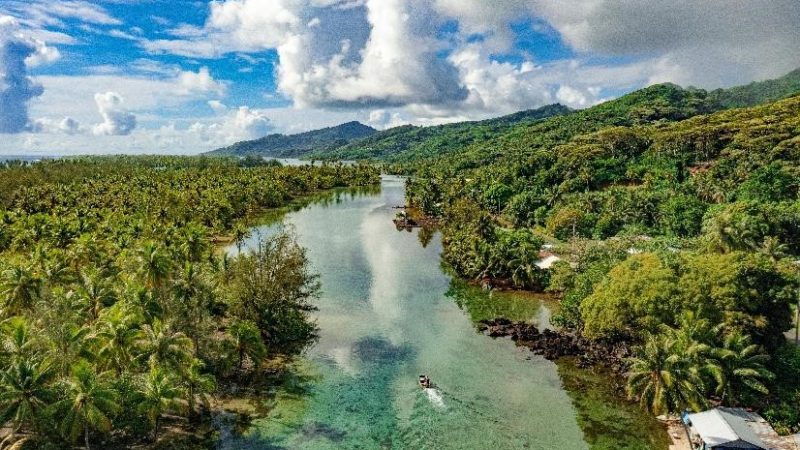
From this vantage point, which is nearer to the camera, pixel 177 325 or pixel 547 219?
pixel 177 325

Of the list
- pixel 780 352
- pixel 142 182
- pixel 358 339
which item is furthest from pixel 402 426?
pixel 142 182

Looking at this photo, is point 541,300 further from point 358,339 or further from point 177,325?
point 177,325

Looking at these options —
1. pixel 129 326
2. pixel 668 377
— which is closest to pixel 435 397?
pixel 668 377

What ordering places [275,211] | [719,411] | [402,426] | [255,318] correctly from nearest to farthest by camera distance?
[719,411] → [402,426] → [255,318] → [275,211]

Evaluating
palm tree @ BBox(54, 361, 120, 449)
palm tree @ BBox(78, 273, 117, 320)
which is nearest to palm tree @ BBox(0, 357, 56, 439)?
palm tree @ BBox(54, 361, 120, 449)

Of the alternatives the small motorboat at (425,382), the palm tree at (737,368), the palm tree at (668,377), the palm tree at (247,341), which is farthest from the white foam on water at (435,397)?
the palm tree at (737,368)

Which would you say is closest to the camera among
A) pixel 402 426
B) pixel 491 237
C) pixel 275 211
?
pixel 402 426

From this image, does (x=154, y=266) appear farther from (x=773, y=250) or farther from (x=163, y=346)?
(x=773, y=250)
